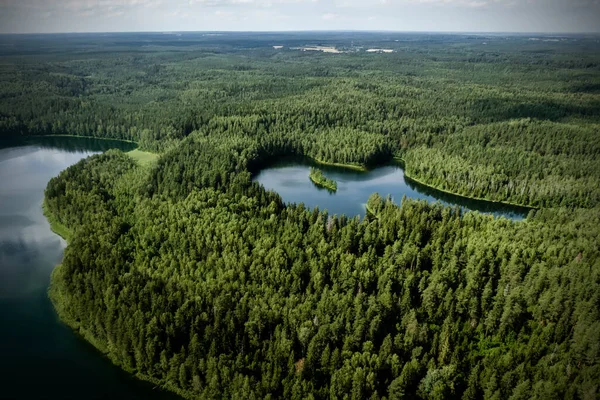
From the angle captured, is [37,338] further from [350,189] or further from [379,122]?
[379,122]

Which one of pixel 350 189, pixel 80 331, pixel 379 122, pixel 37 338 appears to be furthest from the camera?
pixel 379 122

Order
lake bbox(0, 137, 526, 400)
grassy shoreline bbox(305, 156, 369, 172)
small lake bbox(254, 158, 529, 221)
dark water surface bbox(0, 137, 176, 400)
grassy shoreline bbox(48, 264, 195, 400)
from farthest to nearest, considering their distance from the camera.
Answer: grassy shoreline bbox(305, 156, 369, 172) < small lake bbox(254, 158, 529, 221) < lake bbox(0, 137, 526, 400) < dark water surface bbox(0, 137, 176, 400) < grassy shoreline bbox(48, 264, 195, 400)

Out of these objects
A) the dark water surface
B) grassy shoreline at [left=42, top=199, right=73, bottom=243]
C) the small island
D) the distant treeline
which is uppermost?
the distant treeline

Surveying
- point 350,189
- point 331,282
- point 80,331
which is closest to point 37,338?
point 80,331

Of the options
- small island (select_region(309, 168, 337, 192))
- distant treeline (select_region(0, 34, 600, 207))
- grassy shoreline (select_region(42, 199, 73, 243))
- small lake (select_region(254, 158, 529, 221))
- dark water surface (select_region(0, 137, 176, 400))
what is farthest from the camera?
distant treeline (select_region(0, 34, 600, 207))

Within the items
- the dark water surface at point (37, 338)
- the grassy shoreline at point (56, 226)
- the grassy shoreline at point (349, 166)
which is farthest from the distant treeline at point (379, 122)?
the dark water surface at point (37, 338)

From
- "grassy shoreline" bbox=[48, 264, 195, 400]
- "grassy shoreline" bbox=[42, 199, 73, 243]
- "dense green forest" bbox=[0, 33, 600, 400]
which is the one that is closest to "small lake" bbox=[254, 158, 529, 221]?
"dense green forest" bbox=[0, 33, 600, 400]

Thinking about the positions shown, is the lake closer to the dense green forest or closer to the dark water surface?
the dark water surface
